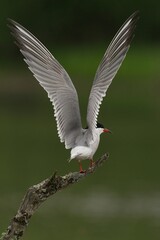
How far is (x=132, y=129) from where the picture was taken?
17.7 metres

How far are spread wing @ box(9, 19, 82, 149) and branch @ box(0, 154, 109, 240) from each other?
1.26 feet

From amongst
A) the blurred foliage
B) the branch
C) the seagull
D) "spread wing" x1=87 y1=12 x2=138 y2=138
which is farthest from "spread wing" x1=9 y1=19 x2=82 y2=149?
the blurred foliage

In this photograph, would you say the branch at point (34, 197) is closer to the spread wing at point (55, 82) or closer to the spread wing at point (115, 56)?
the spread wing at point (55, 82)

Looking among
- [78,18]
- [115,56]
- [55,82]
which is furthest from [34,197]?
[78,18]

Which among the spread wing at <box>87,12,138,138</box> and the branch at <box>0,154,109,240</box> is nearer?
the branch at <box>0,154,109,240</box>

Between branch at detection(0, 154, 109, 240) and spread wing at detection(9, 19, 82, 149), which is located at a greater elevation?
spread wing at detection(9, 19, 82, 149)

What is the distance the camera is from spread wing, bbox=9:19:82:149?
5.77 metres

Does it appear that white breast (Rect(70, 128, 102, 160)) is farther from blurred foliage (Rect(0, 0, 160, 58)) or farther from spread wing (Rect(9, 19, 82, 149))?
blurred foliage (Rect(0, 0, 160, 58))

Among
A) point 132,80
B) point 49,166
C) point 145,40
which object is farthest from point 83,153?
point 145,40

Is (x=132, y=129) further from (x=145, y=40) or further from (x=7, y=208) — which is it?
(x=145, y=40)

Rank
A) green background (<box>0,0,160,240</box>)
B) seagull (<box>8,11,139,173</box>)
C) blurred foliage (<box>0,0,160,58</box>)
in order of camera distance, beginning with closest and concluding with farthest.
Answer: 1. seagull (<box>8,11,139,173</box>)
2. green background (<box>0,0,160,240</box>)
3. blurred foliage (<box>0,0,160,58</box>)

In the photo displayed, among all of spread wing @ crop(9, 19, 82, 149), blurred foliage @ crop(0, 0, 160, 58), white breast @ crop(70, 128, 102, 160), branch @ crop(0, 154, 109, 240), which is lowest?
branch @ crop(0, 154, 109, 240)

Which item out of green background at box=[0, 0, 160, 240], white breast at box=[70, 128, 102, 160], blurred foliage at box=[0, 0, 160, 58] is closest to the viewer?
white breast at box=[70, 128, 102, 160]

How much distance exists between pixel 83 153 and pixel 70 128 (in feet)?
1.31
